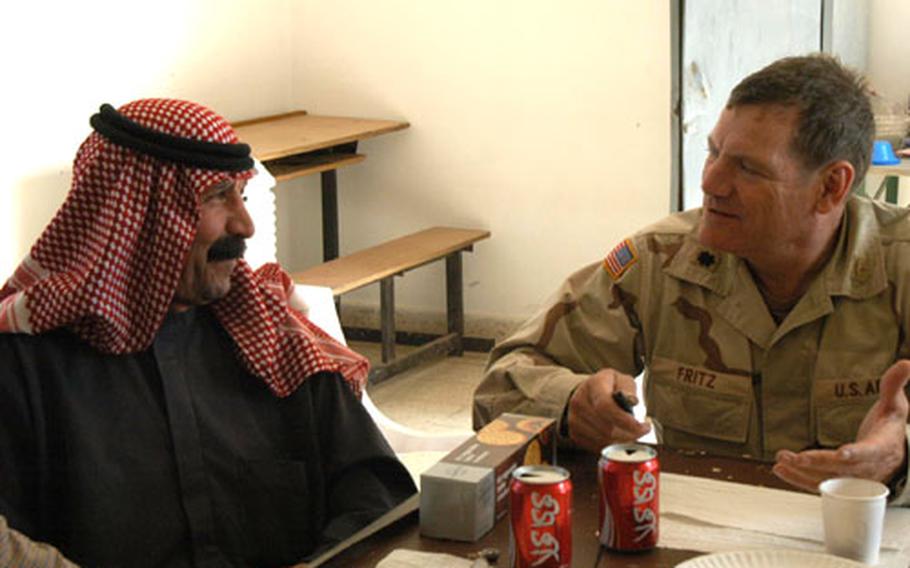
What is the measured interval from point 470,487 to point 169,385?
0.65m

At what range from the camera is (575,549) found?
5.83 feet

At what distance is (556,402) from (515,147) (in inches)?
140

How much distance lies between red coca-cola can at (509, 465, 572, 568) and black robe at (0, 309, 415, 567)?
63 cm

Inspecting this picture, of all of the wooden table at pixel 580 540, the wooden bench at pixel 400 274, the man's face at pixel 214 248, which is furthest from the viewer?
the wooden bench at pixel 400 274

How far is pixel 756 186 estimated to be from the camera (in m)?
2.26

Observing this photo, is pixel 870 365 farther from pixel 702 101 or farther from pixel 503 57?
pixel 503 57

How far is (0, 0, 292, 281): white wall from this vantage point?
465 centimetres

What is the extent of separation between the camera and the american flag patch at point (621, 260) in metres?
2.41

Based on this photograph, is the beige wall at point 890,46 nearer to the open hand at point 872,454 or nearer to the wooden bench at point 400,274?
the wooden bench at point 400,274

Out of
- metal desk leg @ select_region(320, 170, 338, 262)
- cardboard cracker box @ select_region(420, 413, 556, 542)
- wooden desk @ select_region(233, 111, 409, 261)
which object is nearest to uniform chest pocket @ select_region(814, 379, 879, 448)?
cardboard cracker box @ select_region(420, 413, 556, 542)

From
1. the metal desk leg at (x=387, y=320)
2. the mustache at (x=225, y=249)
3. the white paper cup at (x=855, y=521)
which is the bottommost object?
the metal desk leg at (x=387, y=320)

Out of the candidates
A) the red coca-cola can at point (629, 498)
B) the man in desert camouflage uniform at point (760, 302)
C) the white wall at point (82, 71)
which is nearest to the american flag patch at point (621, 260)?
the man in desert camouflage uniform at point (760, 302)

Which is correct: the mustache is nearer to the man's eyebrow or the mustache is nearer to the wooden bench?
the man's eyebrow

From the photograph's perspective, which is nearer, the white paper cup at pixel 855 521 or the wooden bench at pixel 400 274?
the white paper cup at pixel 855 521
